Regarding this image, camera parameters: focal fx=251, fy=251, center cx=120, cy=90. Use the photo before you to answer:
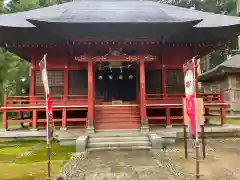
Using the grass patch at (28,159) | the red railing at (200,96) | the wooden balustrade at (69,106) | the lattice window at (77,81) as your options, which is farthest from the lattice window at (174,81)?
the grass patch at (28,159)

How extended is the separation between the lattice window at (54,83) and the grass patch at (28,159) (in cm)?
401

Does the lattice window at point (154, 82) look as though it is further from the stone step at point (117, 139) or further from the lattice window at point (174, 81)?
the stone step at point (117, 139)

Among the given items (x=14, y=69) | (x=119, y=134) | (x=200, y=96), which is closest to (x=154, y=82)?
(x=200, y=96)

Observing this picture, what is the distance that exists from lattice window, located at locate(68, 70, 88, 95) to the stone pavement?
6904mm

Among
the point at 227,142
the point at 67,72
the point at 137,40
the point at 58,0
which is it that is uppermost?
the point at 58,0

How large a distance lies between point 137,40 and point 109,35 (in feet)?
4.56

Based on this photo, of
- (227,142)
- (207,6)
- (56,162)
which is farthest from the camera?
(207,6)

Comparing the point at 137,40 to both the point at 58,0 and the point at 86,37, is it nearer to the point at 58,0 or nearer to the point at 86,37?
the point at 86,37

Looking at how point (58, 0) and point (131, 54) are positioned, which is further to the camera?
point (58, 0)

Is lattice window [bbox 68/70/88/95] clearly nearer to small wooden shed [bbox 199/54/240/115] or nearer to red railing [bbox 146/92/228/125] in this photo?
red railing [bbox 146/92/228/125]

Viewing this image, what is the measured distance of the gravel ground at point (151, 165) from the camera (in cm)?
652

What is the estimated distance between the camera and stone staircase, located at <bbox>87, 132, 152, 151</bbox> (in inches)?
404

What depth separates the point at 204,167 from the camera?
7.32m

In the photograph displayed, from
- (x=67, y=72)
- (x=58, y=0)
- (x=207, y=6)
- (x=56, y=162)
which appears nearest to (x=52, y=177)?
(x=56, y=162)
